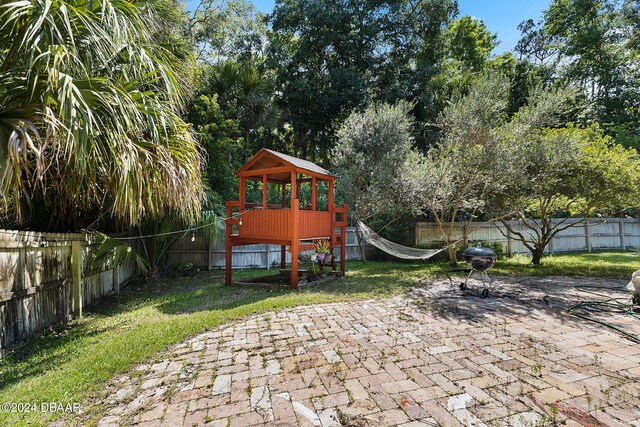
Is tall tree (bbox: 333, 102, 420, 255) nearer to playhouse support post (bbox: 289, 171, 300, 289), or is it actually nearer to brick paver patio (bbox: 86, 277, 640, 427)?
playhouse support post (bbox: 289, 171, 300, 289)

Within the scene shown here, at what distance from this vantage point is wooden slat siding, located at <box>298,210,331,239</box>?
645 centimetres

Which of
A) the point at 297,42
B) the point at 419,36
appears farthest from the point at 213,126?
the point at 419,36

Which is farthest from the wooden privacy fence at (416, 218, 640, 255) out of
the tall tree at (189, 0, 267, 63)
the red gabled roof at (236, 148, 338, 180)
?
the tall tree at (189, 0, 267, 63)

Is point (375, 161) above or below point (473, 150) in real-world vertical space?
above

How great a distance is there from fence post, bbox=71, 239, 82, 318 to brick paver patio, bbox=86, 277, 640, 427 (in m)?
2.20

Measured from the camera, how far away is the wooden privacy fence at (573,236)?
10805mm

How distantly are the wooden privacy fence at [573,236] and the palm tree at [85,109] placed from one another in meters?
8.71

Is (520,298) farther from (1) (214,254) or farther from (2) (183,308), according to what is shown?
(1) (214,254)

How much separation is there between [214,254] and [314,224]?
→ 3522 mm

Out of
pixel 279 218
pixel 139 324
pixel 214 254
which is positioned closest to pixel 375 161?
pixel 279 218

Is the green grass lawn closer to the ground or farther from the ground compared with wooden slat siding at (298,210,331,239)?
closer to the ground

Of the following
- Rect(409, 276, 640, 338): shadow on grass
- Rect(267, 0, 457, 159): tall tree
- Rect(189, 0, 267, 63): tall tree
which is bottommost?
Rect(409, 276, 640, 338): shadow on grass

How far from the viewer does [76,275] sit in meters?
4.37

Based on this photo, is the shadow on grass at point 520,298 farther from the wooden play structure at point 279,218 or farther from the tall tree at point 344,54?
the tall tree at point 344,54
